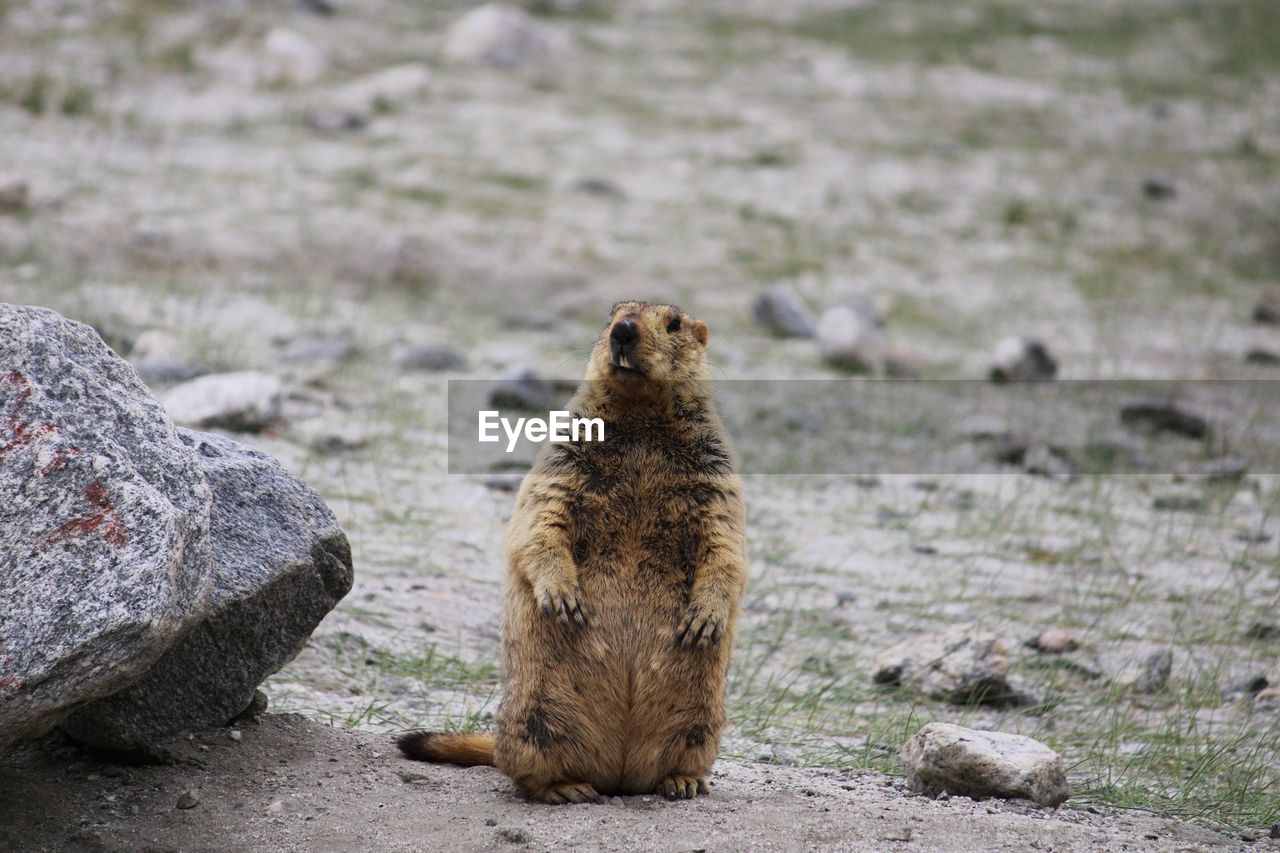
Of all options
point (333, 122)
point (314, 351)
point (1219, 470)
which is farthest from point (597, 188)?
point (1219, 470)

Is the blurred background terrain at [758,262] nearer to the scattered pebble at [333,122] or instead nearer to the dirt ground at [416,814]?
the scattered pebble at [333,122]

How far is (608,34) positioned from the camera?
17.3 m

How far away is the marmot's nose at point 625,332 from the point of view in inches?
159

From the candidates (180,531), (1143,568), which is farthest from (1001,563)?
(180,531)

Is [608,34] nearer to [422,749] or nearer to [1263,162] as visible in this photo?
[1263,162]

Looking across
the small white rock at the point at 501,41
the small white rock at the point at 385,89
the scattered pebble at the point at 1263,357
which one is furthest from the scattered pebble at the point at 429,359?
the small white rock at the point at 501,41

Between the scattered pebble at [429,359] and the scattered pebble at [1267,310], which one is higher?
the scattered pebble at [1267,310]

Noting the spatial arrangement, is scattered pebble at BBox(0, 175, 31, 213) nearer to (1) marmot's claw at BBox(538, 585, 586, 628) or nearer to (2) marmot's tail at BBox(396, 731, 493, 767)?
(2) marmot's tail at BBox(396, 731, 493, 767)

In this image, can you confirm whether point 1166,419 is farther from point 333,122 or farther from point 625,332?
point 333,122

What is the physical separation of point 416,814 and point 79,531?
3.84 feet

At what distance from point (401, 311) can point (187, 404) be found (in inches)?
139

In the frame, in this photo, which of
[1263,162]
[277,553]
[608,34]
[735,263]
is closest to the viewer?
[277,553]

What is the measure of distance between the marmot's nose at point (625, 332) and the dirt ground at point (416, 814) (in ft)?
4.31

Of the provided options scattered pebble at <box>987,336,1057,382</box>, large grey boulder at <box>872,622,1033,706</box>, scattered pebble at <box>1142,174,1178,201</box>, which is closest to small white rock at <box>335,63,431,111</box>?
scattered pebble at <box>987,336,1057,382</box>
